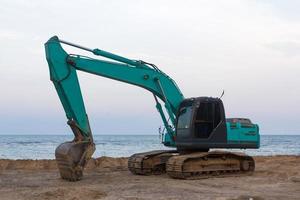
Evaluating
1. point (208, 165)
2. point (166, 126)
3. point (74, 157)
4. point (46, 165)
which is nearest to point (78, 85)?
point (74, 157)

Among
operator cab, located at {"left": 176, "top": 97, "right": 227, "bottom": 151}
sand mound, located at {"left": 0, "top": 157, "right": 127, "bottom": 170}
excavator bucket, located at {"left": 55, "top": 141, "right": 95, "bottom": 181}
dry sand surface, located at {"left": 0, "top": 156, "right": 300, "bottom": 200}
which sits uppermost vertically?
operator cab, located at {"left": 176, "top": 97, "right": 227, "bottom": 151}

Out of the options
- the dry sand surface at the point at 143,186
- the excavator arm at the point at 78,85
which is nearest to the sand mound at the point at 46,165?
the dry sand surface at the point at 143,186

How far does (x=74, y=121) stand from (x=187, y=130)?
361cm

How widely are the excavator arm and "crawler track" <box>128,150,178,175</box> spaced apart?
0.59 metres

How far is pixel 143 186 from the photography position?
1471 centimetres

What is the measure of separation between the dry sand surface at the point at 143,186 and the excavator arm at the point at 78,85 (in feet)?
3.06

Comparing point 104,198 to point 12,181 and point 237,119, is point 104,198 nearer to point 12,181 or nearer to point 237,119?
point 12,181

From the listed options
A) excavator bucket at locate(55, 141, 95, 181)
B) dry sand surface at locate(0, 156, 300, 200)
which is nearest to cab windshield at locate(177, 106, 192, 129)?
dry sand surface at locate(0, 156, 300, 200)

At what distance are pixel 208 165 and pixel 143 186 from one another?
11.0ft

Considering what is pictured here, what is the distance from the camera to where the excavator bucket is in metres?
15.9

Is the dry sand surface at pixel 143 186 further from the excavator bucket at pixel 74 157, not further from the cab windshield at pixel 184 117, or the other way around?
the cab windshield at pixel 184 117

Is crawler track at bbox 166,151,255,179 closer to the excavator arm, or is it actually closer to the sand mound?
the excavator arm

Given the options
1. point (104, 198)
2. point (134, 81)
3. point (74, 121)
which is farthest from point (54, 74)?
point (104, 198)

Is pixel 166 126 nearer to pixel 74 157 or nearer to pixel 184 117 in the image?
pixel 184 117
